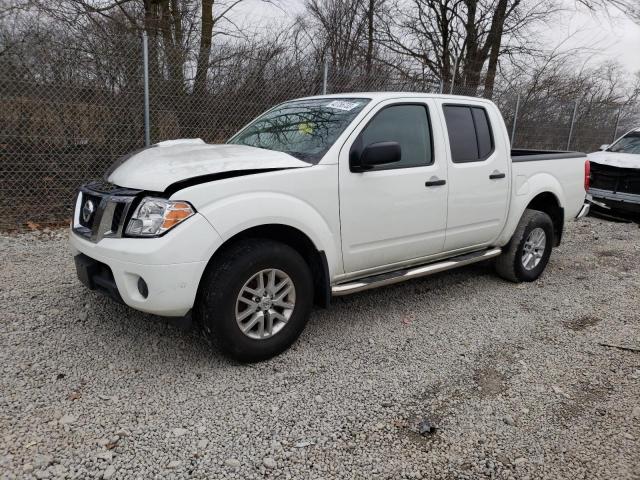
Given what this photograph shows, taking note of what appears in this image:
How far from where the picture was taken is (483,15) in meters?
14.9

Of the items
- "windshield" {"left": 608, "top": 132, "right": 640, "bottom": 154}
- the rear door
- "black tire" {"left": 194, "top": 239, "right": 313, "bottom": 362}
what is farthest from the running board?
"windshield" {"left": 608, "top": 132, "right": 640, "bottom": 154}

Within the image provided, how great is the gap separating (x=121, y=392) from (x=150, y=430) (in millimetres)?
431

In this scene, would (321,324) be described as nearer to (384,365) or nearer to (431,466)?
(384,365)

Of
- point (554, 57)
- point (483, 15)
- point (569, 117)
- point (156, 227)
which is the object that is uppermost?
point (483, 15)

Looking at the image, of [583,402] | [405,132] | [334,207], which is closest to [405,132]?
[405,132]

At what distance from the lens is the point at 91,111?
6.25 meters

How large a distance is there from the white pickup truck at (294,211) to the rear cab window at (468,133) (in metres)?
0.01

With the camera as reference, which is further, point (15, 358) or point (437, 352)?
point (437, 352)

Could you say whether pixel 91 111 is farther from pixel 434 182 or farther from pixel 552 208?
pixel 552 208

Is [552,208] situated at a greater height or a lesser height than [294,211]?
lesser

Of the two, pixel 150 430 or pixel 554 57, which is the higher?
pixel 554 57

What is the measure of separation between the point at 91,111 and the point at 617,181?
880 cm

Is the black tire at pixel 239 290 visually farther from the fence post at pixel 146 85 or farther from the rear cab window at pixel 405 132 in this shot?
the fence post at pixel 146 85

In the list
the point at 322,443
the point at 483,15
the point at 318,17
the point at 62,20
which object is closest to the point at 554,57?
the point at 483,15
